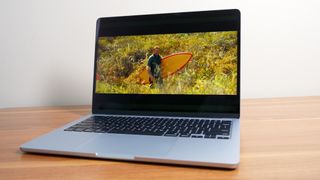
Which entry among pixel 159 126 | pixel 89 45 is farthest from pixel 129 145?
pixel 89 45

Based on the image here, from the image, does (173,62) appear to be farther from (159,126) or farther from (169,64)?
(159,126)

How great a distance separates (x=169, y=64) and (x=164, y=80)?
0.04m

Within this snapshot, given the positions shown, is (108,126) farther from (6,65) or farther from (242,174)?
(6,65)

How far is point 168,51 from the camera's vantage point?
2.28 ft

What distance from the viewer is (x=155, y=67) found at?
70cm

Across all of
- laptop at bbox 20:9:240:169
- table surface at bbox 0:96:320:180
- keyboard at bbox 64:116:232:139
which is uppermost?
laptop at bbox 20:9:240:169

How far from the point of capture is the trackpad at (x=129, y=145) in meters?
0.41

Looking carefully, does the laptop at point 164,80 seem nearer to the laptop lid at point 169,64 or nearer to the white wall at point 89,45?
the laptop lid at point 169,64

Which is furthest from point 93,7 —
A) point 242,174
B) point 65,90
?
point 242,174

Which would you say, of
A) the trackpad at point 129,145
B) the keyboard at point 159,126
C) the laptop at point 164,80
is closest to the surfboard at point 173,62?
the laptop at point 164,80

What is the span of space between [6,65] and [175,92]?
2.03ft

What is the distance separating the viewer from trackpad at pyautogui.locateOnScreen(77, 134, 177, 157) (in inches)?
16.1

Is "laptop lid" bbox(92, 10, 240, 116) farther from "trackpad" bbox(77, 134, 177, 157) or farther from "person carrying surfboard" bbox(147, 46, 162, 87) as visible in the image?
"trackpad" bbox(77, 134, 177, 157)

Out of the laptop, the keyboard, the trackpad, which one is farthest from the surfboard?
the trackpad
